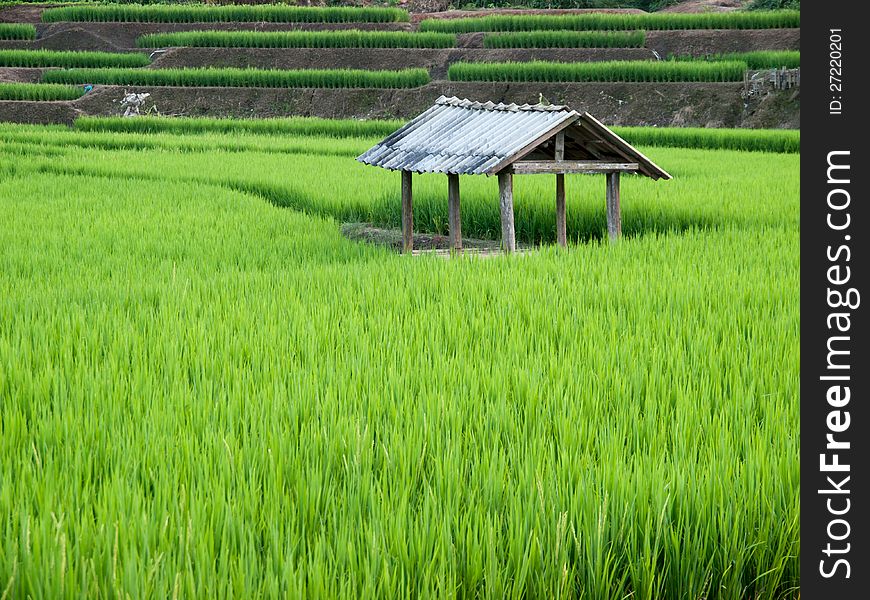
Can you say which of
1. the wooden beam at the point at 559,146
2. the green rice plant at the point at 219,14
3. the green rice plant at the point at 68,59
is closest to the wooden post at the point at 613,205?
the wooden beam at the point at 559,146

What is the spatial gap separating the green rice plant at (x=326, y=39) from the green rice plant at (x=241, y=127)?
6560 mm

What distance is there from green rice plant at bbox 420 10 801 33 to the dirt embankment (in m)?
3.87

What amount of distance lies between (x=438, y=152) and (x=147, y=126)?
43.1 ft

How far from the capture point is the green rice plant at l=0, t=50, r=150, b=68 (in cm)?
2444

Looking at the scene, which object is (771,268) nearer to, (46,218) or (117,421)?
(117,421)

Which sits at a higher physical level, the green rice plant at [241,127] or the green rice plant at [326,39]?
the green rice plant at [326,39]

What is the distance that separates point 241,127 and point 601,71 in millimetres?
7827

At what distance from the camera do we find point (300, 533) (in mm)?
2072

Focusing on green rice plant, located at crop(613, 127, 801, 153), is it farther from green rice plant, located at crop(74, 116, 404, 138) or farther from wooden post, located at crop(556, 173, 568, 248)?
wooden post, located at crop(556, 173, 568, 248)

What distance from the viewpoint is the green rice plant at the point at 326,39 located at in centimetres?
2542

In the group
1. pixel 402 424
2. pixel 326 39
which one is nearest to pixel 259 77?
pixel 326 39

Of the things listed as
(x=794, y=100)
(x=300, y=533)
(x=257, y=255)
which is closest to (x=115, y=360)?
(x=300, y=533)

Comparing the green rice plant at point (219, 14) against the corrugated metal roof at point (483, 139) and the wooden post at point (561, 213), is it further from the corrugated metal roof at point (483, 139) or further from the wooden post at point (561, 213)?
the wooden post at point (561, 213)

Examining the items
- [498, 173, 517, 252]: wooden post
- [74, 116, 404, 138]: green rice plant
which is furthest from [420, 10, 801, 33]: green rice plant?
[498, 173, 517, 252]: wooden post
